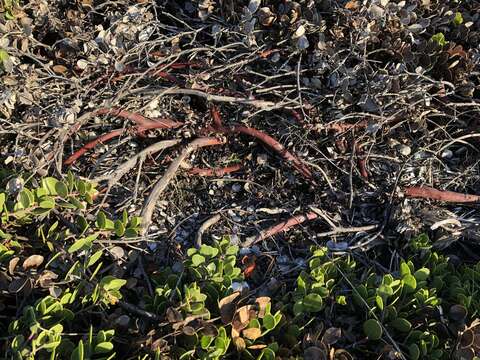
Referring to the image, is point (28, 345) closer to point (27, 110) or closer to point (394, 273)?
point (27, 110)

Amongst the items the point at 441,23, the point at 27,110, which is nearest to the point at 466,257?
the point at 441,23

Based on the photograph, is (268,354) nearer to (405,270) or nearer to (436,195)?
(405,270)

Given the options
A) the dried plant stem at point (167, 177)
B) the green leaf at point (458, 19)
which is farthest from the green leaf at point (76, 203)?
the green leaf at point (458, 19)

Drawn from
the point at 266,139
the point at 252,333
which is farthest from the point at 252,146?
the point at 252,333

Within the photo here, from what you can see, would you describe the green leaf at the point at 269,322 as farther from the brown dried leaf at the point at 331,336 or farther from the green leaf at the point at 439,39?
the green leaf at the point at 439,39

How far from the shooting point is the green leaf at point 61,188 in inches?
57.9

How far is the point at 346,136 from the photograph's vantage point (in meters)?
1.86

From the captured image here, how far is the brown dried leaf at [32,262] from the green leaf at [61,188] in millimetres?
202

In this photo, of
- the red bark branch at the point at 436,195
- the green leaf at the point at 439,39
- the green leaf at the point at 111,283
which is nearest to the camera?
the green leaf at the point at 111,283

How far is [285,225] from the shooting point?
172cm

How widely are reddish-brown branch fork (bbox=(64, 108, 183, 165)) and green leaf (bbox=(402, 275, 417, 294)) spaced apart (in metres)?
0.95

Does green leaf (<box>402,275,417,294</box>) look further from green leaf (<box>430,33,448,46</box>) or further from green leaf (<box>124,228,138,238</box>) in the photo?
green leaf (<box>430,33,448,46</box>)

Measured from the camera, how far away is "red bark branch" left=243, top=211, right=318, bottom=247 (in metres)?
1.71

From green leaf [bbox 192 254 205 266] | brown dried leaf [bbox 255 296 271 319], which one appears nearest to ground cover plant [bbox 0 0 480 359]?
green leaf [bbox 192 254 205 266]
